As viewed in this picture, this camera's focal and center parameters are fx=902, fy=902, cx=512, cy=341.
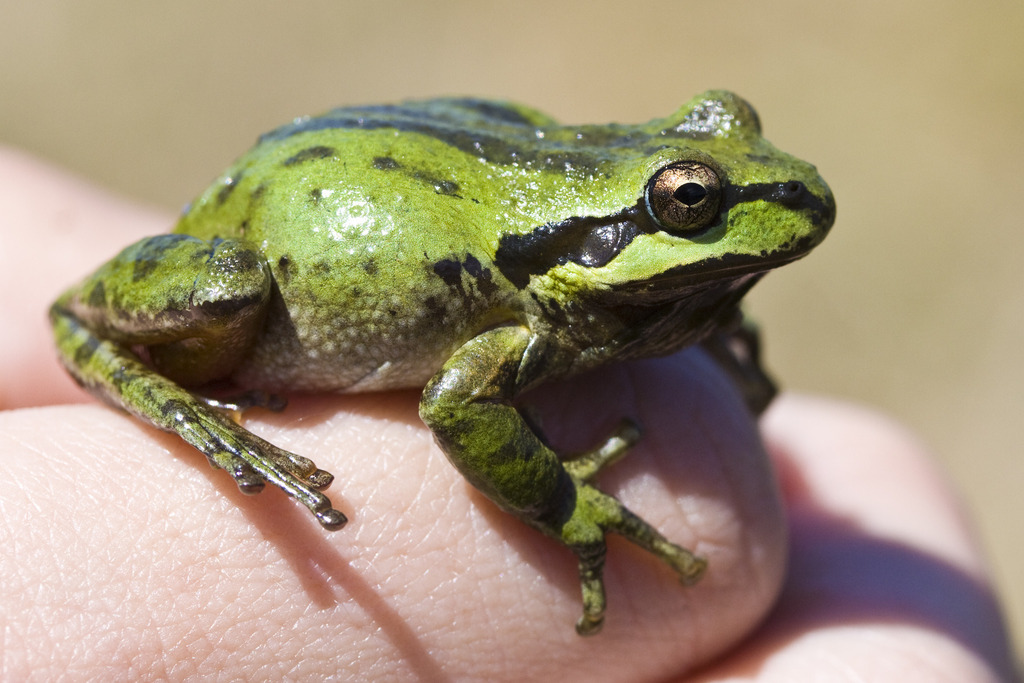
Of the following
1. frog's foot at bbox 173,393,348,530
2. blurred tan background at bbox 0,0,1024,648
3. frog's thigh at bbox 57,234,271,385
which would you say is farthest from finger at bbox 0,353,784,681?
blurred tan background at bbox 0,0,1024,648

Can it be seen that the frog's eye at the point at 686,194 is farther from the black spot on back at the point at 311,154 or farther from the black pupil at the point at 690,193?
the black spot on back at the point at 311,154

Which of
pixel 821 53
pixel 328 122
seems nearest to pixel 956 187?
pixel 821 53

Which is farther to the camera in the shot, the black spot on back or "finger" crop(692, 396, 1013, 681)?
"finger" crop(692, 396, 1013, 681)

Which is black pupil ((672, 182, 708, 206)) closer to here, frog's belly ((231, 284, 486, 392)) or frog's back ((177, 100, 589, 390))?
frog's back ((177, 100, 589, 390))

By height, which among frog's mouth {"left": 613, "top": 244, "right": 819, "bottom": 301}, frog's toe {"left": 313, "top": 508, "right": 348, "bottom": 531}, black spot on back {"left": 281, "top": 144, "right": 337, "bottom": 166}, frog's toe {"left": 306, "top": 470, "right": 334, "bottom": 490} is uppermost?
black spot on back {"left": 281, "top": 144, "right": 337, "bottom": 166}

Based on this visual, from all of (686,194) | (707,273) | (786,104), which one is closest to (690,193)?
(686,194)

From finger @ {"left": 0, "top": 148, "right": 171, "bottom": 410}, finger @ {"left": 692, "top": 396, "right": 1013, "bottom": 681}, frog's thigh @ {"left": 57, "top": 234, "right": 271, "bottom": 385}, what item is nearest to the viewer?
frog's thigh @ {"left": 57, "top": 234, "right": 271, "bottom": 385}

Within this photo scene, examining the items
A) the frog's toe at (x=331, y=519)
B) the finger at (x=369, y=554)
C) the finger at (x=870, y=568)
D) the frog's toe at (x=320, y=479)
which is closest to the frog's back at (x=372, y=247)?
the finger at (x=369, y=554)
